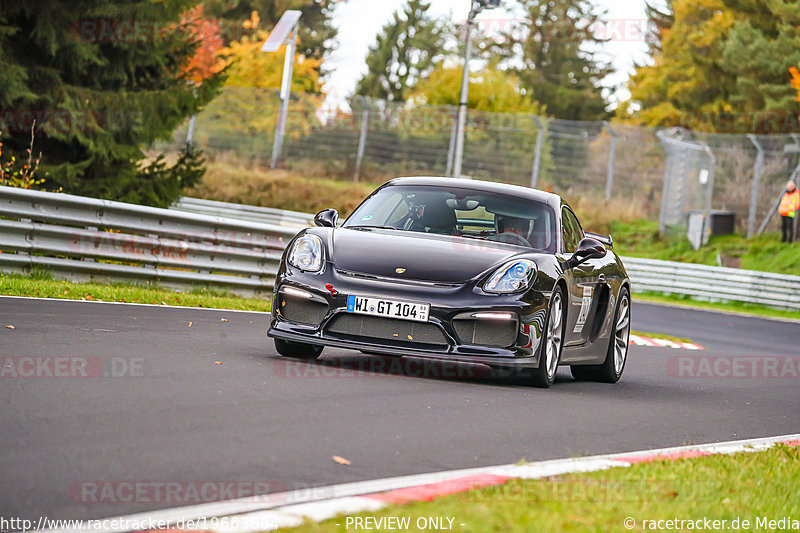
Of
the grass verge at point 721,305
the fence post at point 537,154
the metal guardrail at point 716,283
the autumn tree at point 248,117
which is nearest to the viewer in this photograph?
the grass verge at point 721,305

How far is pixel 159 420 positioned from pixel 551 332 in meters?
3.58

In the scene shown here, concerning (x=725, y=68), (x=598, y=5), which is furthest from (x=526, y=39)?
(x=725, y=68)

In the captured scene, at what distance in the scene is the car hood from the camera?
27.6ft

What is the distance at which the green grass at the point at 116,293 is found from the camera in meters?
12.0

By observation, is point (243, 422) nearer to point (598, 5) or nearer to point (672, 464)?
point (672, 464)

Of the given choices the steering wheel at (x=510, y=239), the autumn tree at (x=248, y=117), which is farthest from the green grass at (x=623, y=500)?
the autumn tree at (x=248, y=117)

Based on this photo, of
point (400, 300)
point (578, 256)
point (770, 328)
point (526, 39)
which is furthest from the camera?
point (526, 39)

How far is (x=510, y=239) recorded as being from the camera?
9.36m

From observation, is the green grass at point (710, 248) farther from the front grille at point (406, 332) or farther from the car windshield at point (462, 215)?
the front grille at point (406, 332)

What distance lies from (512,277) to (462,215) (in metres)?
1.22

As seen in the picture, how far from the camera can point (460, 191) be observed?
985cm

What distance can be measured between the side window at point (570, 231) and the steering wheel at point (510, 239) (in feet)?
1.36
